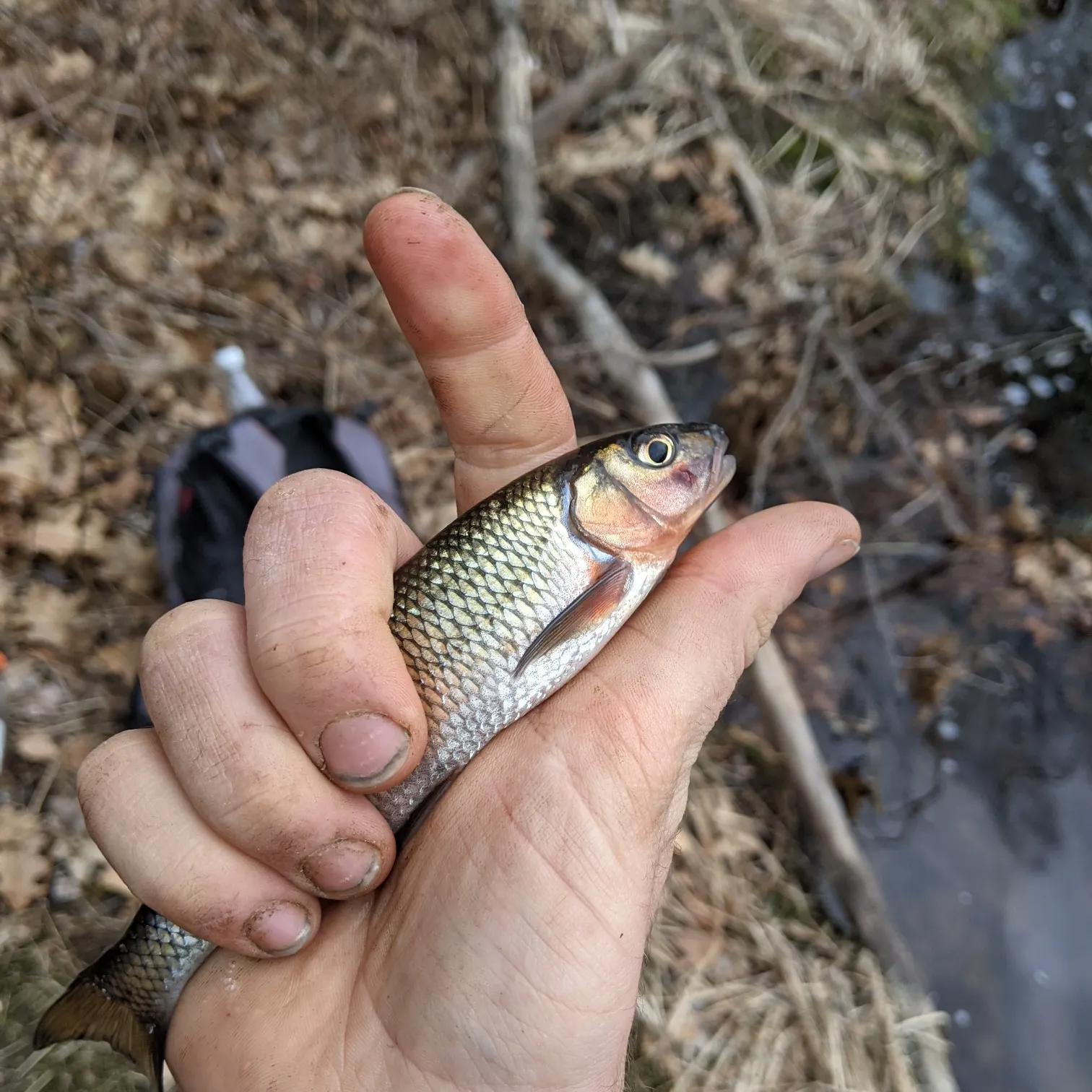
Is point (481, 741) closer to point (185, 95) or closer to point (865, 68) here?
point (185, 95)

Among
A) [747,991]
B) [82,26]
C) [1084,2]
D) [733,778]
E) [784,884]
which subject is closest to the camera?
[747,991]

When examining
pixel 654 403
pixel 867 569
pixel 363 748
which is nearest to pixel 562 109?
pixel 654 403

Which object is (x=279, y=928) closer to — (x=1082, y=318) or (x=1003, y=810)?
(x=1003, y=810)

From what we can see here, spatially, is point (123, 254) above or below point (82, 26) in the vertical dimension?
below

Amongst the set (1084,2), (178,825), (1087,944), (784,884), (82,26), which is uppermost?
(82,26)

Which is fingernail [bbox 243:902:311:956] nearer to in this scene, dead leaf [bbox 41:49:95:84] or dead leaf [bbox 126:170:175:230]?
dead leaf [bbox 126:170:175:230]

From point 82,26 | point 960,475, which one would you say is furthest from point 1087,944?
point 82,26

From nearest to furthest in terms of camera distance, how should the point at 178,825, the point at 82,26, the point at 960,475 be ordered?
the point at 178,825, the point at 82,26, the point at 960,475
